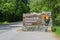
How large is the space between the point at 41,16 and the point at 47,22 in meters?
1.00

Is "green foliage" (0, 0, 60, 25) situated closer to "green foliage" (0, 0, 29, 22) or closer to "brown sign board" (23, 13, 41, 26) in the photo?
"green foliage" (0, 0, 29, 22)

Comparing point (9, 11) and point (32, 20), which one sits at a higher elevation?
point (32, 20)

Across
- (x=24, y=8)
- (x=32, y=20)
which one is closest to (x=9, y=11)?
(x=24, y=8)

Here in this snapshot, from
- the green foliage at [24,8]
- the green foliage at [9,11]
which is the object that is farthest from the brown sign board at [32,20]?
the green foliage at [9,11]

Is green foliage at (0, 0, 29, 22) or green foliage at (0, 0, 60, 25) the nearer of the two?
green foliage at (0, 0, 60, 25)

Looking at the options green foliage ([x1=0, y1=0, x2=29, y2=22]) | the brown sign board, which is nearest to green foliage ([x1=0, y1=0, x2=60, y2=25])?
green foliage ([x1=0, y1=0, x2=29, y2=22])

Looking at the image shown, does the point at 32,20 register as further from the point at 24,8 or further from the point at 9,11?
the point at 24,8

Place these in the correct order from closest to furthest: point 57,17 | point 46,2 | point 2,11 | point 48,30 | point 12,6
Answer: point 48,30
point 57,17
point 46,2
point 2,11
point 12,6

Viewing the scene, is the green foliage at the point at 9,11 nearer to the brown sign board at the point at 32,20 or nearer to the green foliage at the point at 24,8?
the green foliage at the point at 24,8

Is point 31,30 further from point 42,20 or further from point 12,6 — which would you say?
point 12,6

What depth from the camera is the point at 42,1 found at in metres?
34.2

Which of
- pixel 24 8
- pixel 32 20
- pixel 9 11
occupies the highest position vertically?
pixel 32 20

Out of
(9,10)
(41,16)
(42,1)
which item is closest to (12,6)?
(9,10)

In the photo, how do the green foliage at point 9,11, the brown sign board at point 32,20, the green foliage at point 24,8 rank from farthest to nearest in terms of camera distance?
the green foliage at point 9,11
the green foliage at point 24,8
the brown sign board at point 32,20
